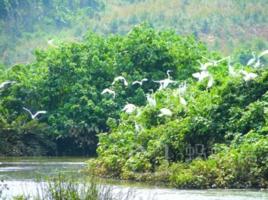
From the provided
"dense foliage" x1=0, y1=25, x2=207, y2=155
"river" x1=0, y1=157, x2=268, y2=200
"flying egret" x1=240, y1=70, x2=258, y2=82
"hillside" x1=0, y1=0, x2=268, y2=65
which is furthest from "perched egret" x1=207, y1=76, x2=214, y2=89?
"hillside" x1=0, y1=0, x2=268, y2=65

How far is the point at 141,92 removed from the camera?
37844mm

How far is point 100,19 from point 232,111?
5308 centimetres

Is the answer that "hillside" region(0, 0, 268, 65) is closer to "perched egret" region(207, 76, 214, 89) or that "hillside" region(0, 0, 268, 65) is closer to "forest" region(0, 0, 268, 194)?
"forest" region(0, 0, 268, 194)

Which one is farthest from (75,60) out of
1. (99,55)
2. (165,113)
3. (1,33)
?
(1,33)

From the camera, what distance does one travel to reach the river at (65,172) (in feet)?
61.3

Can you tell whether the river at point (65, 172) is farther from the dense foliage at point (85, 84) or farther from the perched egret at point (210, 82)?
the dense foliage at point (85, 84)

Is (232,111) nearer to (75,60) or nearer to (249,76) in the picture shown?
(249,76)

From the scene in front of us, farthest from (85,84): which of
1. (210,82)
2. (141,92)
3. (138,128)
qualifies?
(210,82)

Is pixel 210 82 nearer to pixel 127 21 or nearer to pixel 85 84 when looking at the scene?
pixel 85 84

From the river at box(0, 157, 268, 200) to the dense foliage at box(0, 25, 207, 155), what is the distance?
13.6ft

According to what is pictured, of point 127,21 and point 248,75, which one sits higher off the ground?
point 127,21

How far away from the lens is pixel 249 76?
23.2 meters

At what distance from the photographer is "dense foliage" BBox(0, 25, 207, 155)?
37469mm

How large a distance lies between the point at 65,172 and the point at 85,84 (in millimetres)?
14646
